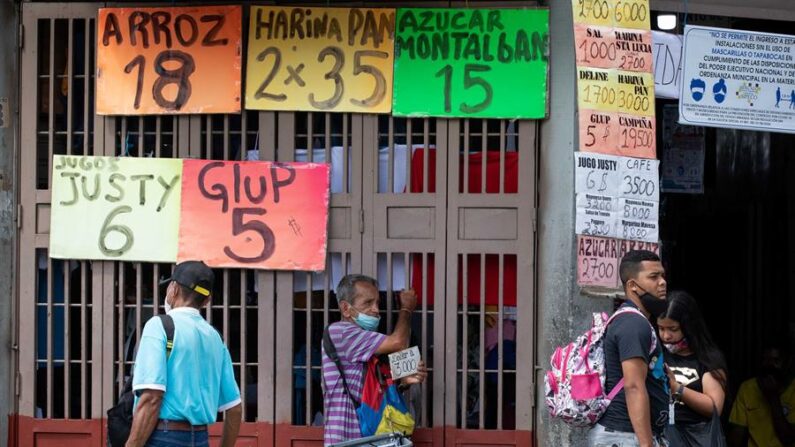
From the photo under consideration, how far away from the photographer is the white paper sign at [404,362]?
7.12 metres

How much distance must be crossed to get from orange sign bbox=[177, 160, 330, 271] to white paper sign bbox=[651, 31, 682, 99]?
2.27 m

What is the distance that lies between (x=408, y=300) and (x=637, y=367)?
7.25 ft

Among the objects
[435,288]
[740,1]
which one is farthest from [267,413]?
[740,1]

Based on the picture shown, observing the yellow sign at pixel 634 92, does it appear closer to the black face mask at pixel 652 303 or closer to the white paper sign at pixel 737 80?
the white paper sign at pixel 737 80

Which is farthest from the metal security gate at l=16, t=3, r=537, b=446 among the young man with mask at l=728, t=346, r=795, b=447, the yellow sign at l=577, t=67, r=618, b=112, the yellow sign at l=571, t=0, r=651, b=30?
the young man with mask at l=728, t=346, r=795, b=447

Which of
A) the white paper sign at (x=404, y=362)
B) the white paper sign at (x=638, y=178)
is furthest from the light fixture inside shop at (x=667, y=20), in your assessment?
the white paper sign at (x=404, y=362)

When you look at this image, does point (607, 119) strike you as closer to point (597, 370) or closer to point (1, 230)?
point (597, 370)

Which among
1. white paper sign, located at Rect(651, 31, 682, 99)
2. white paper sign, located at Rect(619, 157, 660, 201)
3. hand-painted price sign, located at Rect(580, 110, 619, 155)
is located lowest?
white paper sign, located at Rect(619, 157, 660, 201)

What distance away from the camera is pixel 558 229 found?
24.7 ft

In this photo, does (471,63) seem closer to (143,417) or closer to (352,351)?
(352,351)

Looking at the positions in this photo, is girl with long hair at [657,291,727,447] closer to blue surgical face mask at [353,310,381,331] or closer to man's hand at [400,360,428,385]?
man's hand at [400,360,428,385]

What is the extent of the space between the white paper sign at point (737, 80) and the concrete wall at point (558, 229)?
0.79 meters

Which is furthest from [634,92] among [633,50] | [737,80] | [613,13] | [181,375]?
[181,375]

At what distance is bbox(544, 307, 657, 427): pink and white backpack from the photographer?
223 inches
